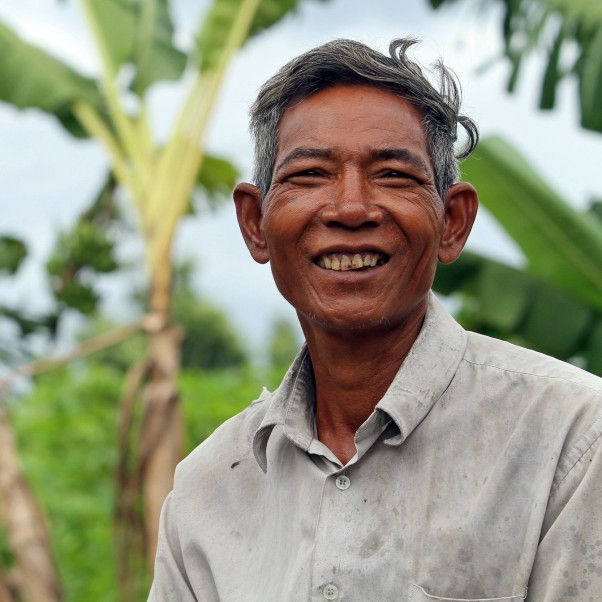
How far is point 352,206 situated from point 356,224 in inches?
1.1

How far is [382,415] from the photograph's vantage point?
165cm

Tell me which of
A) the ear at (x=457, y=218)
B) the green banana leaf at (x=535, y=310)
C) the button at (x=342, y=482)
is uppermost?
the ear at (x=457, y=218)

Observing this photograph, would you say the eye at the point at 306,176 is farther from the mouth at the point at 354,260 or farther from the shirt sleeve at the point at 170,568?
the shirt sleeve at the point at 170,568

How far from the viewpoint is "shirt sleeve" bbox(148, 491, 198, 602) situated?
1.86 metres

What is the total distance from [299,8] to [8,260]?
93.4 inches

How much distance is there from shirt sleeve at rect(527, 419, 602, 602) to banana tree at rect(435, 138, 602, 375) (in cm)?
354

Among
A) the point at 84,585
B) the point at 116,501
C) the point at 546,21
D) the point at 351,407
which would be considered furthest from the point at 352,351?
the point at 84,585

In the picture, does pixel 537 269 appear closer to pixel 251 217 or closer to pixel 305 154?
pixel 251 217

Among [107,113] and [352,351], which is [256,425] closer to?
[352,351]

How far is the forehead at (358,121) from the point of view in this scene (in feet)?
5.40

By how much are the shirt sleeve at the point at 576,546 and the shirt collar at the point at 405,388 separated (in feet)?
0.87

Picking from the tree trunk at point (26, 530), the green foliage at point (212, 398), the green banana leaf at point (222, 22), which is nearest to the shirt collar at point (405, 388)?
the tree trunk at point (26, 530)

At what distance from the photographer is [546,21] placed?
5617 millimetres

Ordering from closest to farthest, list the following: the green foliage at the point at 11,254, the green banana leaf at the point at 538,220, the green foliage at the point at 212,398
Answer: the green banana leaf at the point at 538,220 < the green foliage at the point at 11,254 < the green foliage at the point at 212,398
